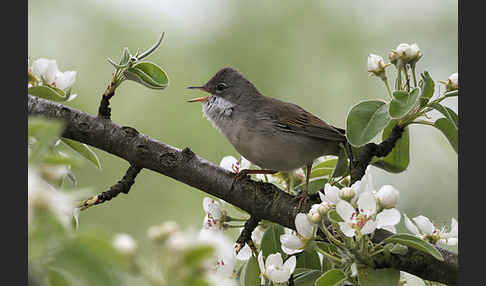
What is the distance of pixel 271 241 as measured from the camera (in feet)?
7.75

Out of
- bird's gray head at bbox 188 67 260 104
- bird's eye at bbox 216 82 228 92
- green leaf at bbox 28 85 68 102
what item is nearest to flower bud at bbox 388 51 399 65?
green leaf at bbox 28 85 68 102

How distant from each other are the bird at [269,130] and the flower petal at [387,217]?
4.15 feet

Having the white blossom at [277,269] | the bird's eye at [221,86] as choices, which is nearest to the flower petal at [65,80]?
the white blossom at [277,269]

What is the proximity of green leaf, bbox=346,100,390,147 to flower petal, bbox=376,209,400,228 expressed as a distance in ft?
1.51

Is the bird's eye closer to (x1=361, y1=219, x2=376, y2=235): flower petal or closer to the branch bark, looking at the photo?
the branch bark

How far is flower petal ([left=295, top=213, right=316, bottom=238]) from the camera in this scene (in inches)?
78.4

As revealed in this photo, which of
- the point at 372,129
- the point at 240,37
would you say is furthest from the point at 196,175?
the point at 240,37

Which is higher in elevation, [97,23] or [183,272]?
[97,23]

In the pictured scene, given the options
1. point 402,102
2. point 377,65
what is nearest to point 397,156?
point 377,65

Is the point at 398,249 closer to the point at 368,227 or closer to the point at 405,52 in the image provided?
the point at 368,227

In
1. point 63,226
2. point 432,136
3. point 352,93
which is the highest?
point 63,226

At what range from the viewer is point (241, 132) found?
3.75 metres

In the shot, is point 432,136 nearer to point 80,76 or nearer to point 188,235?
point 80,76

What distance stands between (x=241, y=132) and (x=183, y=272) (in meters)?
2.80
